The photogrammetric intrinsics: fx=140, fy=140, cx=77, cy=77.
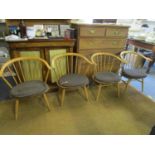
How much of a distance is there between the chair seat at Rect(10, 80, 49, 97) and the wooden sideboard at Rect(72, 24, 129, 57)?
0.87m

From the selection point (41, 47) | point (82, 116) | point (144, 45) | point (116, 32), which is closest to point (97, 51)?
point (116, 32)

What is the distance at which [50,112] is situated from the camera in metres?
1.96

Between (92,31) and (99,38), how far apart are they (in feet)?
0.59

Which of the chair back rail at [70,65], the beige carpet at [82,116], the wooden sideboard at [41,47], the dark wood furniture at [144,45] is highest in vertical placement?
the wooden sideboard at [41,47]

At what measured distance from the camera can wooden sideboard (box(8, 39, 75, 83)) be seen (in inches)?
78.0

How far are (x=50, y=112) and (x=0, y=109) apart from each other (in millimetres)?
711

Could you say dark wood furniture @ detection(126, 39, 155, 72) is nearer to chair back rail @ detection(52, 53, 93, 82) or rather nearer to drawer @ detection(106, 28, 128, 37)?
drawer @ detection(106, 28, 128, 37)

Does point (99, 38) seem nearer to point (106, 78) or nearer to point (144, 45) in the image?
point (106, 78)

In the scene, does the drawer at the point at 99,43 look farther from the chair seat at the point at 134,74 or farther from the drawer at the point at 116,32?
the chair seat at the point at 134,74

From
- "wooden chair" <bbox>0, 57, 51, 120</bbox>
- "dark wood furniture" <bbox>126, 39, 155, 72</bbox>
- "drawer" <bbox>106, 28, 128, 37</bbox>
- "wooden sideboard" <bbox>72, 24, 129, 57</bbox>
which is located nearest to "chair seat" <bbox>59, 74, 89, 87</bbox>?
"wooden chair" <bbox>0, 57, 51, 120</bbox>

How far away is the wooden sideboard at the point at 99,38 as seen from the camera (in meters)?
2.16

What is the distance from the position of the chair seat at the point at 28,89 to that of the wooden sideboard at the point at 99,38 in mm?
874

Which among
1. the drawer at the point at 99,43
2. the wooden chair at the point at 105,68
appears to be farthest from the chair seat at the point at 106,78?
the drawer at the point at 99,43

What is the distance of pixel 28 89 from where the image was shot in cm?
173
